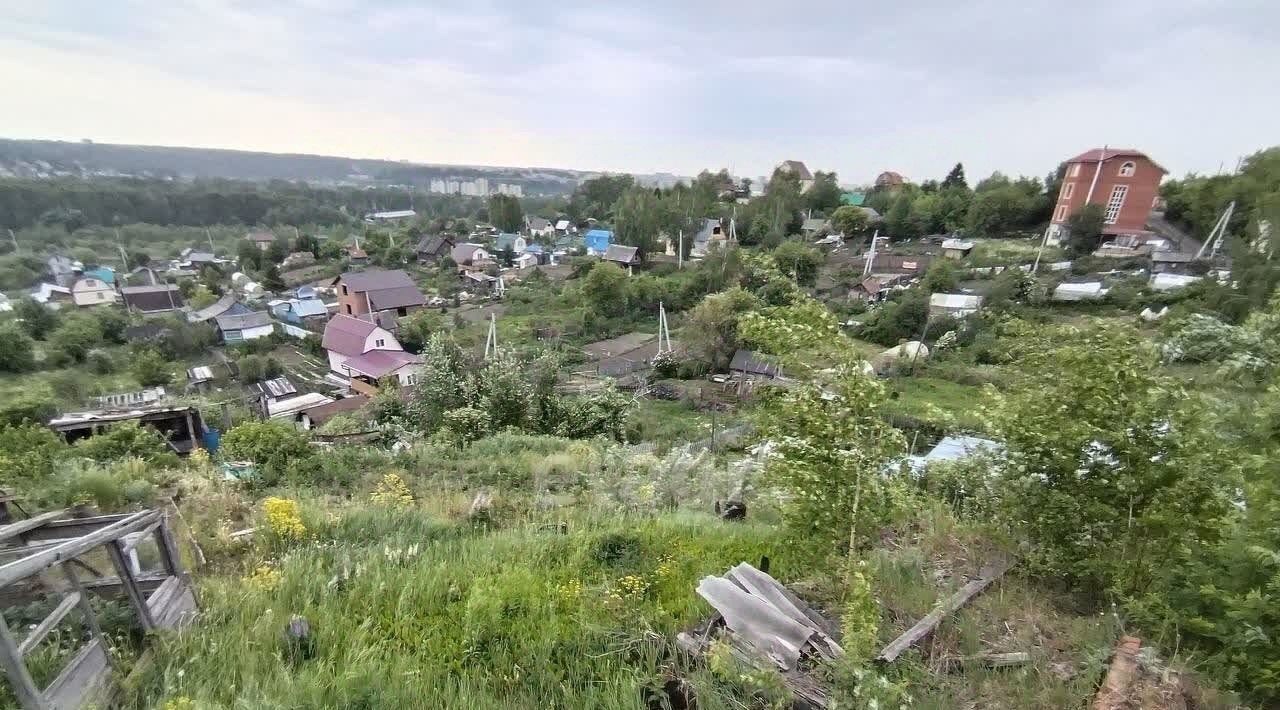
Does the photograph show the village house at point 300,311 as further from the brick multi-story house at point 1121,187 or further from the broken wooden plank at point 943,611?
the brick multi-story house at point 1121,187

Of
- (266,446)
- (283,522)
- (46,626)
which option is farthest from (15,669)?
(266,446)

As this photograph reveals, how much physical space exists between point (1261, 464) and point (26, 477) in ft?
30.5

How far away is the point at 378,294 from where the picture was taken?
33.7 m

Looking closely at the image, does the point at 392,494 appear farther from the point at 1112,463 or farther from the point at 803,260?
the point at 803,260

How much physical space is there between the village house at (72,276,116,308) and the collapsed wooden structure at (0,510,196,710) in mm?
49695

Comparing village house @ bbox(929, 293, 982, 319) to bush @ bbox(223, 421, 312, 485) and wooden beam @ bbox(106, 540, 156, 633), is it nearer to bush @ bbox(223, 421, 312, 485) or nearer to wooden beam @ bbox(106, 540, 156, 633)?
bush @ bbox(223, 421, 312, 485)

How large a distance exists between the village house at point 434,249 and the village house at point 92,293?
22.4 m

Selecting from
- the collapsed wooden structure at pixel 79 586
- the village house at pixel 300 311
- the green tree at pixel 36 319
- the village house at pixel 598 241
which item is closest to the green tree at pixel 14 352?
the green tree at pixel 36 319

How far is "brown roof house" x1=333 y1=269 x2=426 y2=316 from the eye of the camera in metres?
33.1

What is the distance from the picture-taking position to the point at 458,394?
10.3 meters

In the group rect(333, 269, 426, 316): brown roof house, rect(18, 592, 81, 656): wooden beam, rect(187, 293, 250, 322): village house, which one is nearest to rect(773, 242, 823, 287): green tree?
rect(333, 269, 426, 316): brown roof house

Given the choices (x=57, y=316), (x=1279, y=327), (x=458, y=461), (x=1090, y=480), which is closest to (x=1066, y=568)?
(x=1090, y=480)

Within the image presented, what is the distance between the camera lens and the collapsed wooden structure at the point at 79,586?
1995 millimetres

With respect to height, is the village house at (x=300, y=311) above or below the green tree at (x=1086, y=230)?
below
